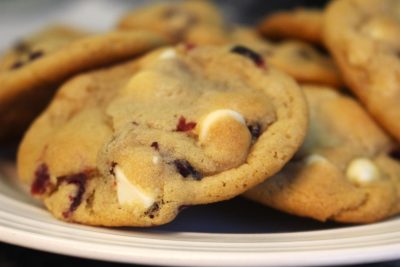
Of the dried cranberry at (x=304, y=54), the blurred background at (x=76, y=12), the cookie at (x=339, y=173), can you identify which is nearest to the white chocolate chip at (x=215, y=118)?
the cookie at (x=339, y=173)

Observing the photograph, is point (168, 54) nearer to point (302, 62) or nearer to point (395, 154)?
point (302, 62)

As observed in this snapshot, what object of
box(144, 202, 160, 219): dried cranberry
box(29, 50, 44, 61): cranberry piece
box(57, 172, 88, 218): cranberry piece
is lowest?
box(57, 172, 88, 218): cranberry piece

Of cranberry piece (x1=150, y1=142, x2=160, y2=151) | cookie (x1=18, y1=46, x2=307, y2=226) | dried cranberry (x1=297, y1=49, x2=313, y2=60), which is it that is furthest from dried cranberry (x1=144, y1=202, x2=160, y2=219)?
dried cranberry (x1=297, y1=49, x2=313, y2=60)

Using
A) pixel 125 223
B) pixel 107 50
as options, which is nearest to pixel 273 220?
pixel 125 223

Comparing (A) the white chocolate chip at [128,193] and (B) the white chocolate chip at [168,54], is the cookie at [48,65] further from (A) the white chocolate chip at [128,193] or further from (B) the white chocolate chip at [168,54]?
(A) the white chocolate chip at [128,193]

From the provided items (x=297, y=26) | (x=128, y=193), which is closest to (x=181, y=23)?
(x=297, y=26)

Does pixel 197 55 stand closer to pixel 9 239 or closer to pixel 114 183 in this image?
pixel 114 183

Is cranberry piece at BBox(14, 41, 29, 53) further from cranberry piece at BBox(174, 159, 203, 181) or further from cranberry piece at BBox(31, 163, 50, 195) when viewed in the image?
cranberry piece at BBox(174, 159, 203, 181)
